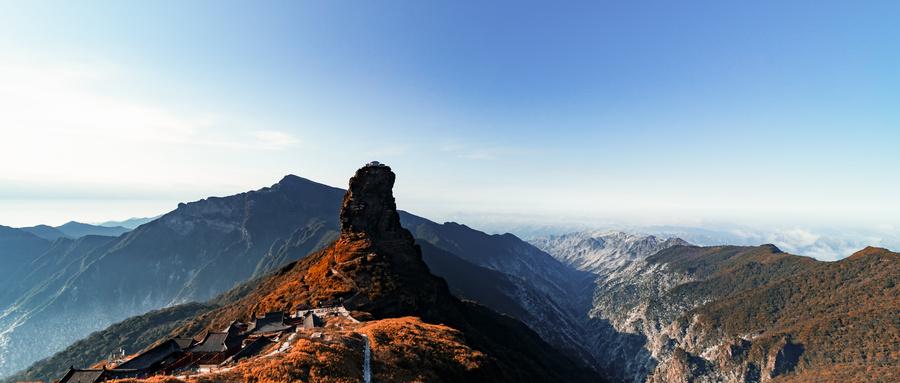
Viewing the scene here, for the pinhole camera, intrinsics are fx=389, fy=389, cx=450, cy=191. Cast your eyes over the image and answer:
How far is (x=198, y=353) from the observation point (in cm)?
4875

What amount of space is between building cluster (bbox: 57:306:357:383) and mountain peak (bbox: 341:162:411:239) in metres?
56.9

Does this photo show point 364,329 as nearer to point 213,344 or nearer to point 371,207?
point 213,344

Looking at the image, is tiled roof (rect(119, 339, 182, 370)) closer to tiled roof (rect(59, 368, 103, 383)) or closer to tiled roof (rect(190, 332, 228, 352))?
tiled roof (rect(190, 332, 228, 352))

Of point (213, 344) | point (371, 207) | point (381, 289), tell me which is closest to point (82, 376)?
point (213, 344)

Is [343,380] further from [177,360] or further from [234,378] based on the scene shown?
[177,360]

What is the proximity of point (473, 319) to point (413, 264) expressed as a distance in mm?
34053

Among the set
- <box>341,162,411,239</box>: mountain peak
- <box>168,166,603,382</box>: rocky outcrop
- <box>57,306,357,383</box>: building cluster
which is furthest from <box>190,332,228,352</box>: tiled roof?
<box>341,162,411,239</box>: mountain peak

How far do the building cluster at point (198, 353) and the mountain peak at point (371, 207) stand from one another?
5692 cm

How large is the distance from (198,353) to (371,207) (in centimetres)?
7431

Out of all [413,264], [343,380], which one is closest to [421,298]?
[413,264]

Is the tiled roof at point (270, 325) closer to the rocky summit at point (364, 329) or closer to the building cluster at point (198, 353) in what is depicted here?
the building cluster at point (198, 353)

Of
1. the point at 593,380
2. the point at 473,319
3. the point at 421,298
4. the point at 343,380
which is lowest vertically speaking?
the point at 593,380

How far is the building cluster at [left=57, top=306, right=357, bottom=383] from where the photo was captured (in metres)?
39.6

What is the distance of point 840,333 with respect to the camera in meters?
196
